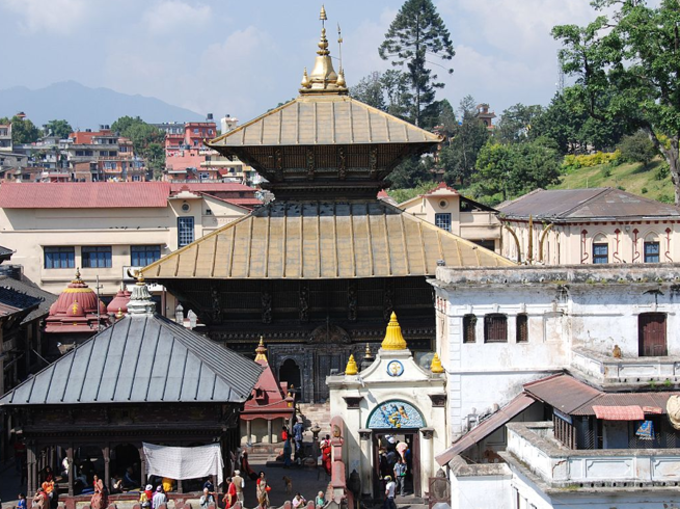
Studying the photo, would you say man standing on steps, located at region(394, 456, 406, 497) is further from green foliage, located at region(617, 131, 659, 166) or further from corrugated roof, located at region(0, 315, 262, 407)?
green foliage, located at region(617, 131, 659, 166)

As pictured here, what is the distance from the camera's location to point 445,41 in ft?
367

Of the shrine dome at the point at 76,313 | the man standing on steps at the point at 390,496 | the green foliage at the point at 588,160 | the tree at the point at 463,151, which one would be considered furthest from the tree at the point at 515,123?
the man standing on steps at the point at 390,496

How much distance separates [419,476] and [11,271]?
85.0 ft

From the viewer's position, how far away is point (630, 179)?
288ft

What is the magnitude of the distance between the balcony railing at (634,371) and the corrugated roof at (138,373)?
9.05m

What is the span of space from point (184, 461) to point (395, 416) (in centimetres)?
687

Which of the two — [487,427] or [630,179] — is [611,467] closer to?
[487,427]

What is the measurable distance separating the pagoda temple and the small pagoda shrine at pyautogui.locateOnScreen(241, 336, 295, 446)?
262 centimetres

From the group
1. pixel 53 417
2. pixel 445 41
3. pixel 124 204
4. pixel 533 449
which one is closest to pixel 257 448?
pixel 53 417

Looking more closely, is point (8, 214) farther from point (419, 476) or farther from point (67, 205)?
point (419, 476)

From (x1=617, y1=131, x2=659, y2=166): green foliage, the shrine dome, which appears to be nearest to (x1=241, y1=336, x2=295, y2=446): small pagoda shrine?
the shrine dome

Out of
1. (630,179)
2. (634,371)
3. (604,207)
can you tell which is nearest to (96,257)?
(604,207)

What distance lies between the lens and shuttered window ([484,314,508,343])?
30906mm

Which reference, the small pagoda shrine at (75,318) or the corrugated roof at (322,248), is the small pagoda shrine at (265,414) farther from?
the small pagoda shrine at (75,318)
